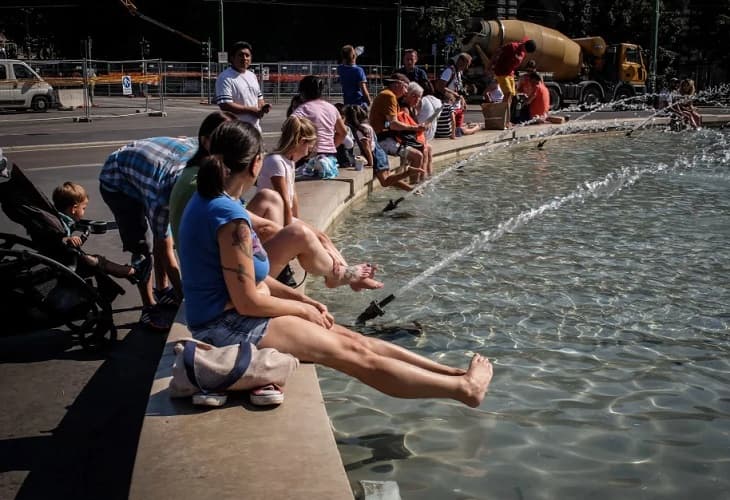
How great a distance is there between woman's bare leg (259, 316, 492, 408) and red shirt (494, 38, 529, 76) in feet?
52.5

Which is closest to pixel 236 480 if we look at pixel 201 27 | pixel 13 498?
pixel 13 498

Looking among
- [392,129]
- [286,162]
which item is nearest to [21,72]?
[392,129]

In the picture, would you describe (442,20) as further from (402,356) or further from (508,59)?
(402,356)

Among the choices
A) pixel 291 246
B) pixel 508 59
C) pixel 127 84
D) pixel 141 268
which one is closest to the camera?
pixel 291 246

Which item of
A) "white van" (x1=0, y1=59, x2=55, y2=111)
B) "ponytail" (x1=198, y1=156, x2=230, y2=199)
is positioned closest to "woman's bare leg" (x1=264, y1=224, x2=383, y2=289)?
"ponytail" (x1=198, y1=156, x2=230, y2=199)

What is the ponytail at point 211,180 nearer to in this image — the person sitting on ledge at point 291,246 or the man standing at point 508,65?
the person sitting on ledge at point 291,246

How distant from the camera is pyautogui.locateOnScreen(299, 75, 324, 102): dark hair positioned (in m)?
9.41

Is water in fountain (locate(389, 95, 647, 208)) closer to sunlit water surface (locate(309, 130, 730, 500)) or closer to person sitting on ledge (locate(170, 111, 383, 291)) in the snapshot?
sunlit water surface (locate(309, 130, 730, 500))

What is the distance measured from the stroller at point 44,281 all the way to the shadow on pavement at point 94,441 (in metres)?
0.20

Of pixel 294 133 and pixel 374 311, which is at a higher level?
pixel 294 133

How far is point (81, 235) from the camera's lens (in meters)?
5.57

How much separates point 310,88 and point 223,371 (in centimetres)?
632

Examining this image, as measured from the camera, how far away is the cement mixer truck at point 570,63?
32938 millimetres

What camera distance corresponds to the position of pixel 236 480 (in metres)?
2.86
